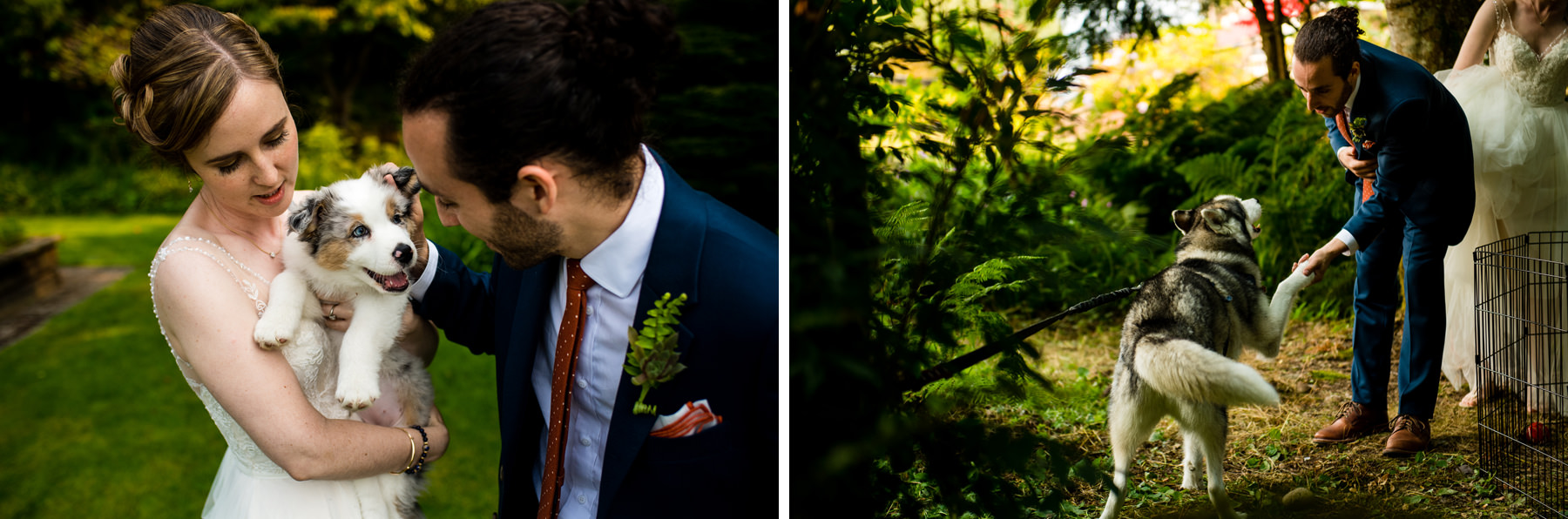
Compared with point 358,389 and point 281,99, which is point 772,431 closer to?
point 358,389

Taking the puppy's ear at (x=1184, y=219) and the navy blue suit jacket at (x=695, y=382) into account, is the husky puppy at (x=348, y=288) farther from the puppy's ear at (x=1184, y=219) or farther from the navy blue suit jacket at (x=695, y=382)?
the puppy's ear at (x=1184, y=219)

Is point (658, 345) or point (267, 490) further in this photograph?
point (267, 490)

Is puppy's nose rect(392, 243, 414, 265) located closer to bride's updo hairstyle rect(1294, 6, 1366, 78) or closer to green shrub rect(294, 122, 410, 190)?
bride's updo hairstyle rect(1294, 6, 1366, 78)

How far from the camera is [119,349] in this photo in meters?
6.43

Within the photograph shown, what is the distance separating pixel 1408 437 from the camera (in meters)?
2.62

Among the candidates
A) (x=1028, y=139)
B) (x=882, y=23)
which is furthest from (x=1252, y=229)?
(x=882, y=23)

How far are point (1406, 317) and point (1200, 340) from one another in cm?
60

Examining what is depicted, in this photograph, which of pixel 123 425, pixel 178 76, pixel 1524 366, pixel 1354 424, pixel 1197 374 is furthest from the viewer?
pixel 123 425

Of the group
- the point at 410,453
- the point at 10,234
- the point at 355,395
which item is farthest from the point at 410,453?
the point at 10,234

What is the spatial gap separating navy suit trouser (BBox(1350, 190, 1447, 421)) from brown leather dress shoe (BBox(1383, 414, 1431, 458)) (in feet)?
0.08

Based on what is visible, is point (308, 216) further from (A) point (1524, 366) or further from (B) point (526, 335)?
(A) point (1524, 366)

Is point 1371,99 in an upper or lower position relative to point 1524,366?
upper

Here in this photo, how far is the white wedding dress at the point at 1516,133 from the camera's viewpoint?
2344 millimetres

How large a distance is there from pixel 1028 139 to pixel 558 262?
1.20 metres
